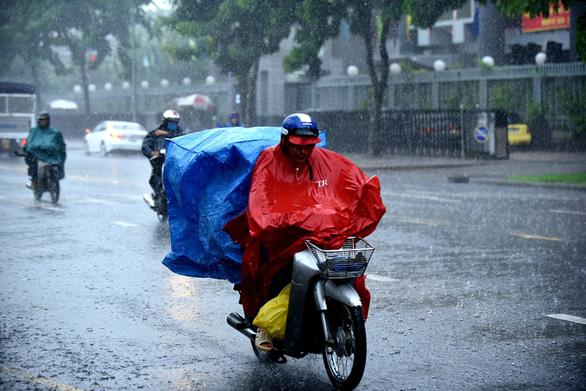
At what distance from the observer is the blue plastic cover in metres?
5.49

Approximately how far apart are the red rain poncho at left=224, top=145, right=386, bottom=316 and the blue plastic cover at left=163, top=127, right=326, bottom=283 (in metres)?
0.16

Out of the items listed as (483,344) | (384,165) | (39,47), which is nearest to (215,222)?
(483,344)

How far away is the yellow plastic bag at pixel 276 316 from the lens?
515cm

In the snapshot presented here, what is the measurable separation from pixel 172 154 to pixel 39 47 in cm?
5070

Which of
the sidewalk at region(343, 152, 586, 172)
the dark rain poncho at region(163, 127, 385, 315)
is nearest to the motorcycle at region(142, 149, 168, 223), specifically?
the dark rain poncho at region(163, 127, 385, 315)

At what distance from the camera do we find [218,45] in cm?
3922

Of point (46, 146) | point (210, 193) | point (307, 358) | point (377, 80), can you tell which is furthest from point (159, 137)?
point (377, 80)

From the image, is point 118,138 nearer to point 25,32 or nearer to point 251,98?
point 251,98

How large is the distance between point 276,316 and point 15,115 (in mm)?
30815

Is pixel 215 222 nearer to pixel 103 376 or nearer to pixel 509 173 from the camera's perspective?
pixel 103 376

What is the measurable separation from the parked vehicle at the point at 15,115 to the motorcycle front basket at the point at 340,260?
30087mm

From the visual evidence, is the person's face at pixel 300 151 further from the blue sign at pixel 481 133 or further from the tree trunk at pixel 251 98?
the tree trunk at pixel 251 98

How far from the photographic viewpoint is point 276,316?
5156mm

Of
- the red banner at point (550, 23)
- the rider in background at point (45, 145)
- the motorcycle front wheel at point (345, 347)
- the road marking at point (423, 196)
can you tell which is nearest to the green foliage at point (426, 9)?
the road marking at point (423, 196)
